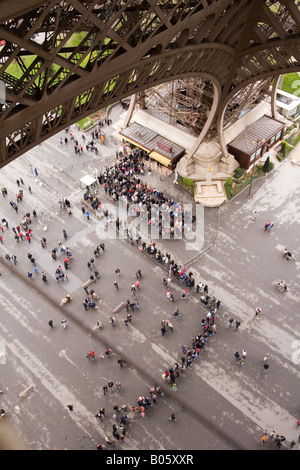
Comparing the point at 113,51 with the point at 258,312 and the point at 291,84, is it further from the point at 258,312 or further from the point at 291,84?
the point at 291,84

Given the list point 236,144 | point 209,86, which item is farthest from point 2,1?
point 236,144

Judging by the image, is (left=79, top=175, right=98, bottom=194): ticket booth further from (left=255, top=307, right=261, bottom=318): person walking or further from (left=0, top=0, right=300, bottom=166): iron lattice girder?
(left=255, top=307, right=261, bottom=318): person walking

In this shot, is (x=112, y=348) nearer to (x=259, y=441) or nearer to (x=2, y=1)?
(x=259, y=441)

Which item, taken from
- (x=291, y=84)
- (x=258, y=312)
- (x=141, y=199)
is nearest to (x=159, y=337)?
(x=258, y=312)

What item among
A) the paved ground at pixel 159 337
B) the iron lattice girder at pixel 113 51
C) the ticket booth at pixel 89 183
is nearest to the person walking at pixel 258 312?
the paved ground at pixel 159 337

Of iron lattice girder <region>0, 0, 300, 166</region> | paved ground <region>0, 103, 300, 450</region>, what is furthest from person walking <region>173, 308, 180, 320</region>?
iron lattice girder <region>0, 0, 300, 166</region>

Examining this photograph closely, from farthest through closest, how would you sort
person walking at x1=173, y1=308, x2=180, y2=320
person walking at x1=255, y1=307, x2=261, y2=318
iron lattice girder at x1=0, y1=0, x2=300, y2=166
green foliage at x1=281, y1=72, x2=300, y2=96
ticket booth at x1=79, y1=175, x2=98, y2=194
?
green foliage at x1=281, y1=72, x2=300, y2=96, ticket booth at x1=79, y1=175, x2=98, y2=194, person walking at x1=173, y1=308, x2=180, y2=320, person walking at x1=255, y1=307, x2=261, y2=318, iron lattice girder at x1=0, y1=0, x2=300, y2=166
